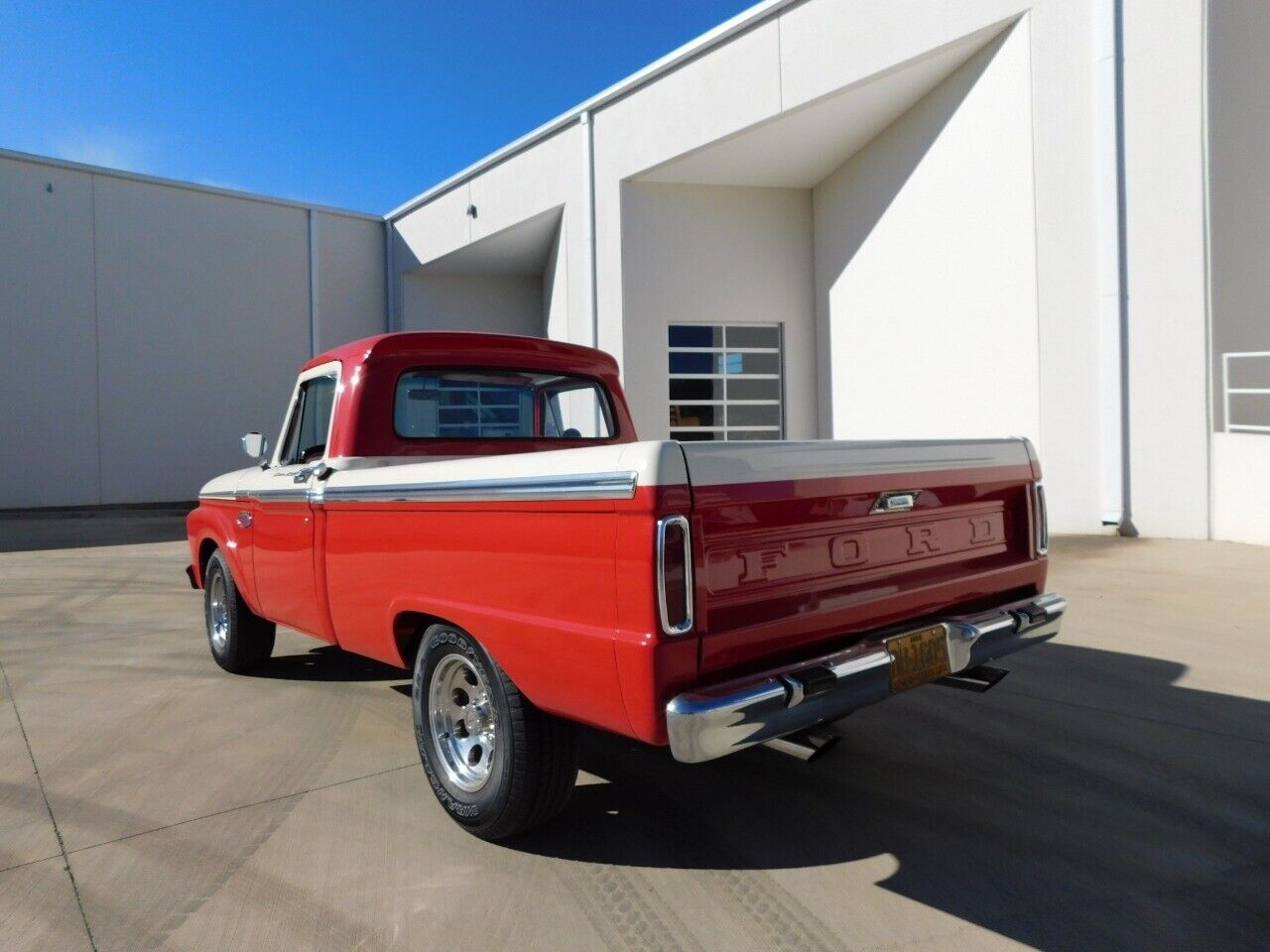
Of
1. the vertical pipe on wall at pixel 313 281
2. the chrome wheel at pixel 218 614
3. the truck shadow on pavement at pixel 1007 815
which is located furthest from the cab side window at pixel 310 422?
the vertical pipe on wall at pixel 313 281

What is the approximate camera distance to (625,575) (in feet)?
7.47

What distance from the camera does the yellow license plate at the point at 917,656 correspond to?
8.91 ft

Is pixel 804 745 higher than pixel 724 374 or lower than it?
lower

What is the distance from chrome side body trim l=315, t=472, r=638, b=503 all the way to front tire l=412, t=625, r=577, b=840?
0.48m

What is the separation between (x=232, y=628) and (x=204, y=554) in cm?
80

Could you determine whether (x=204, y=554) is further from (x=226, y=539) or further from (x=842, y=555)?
(x=842, y=555)

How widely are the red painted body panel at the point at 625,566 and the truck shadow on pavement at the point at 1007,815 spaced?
27.8 inches

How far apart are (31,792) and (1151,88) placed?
417 inches

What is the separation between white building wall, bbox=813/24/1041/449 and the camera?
9.84 metres

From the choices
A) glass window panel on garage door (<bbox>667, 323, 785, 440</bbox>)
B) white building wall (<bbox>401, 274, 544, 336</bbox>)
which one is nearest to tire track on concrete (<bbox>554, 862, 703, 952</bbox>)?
glass window panel on garage door (<bbox>667, 323, 785, 440</bbox>)

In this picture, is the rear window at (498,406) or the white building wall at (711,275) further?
the white building wall at (711,275)

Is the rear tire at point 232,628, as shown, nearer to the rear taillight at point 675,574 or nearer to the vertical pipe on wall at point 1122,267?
the rear taillight at point 675,574

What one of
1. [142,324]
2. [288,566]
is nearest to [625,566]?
[288,566]

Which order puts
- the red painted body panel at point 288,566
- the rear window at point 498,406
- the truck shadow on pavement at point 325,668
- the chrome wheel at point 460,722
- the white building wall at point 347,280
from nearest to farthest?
the chrome wheel at point 460,722 → the red painted body panel at point 288,566 → the rear window at point 498,406 → the truck shadow on pavement at point 325,668 → the white building wall at point 347,280
